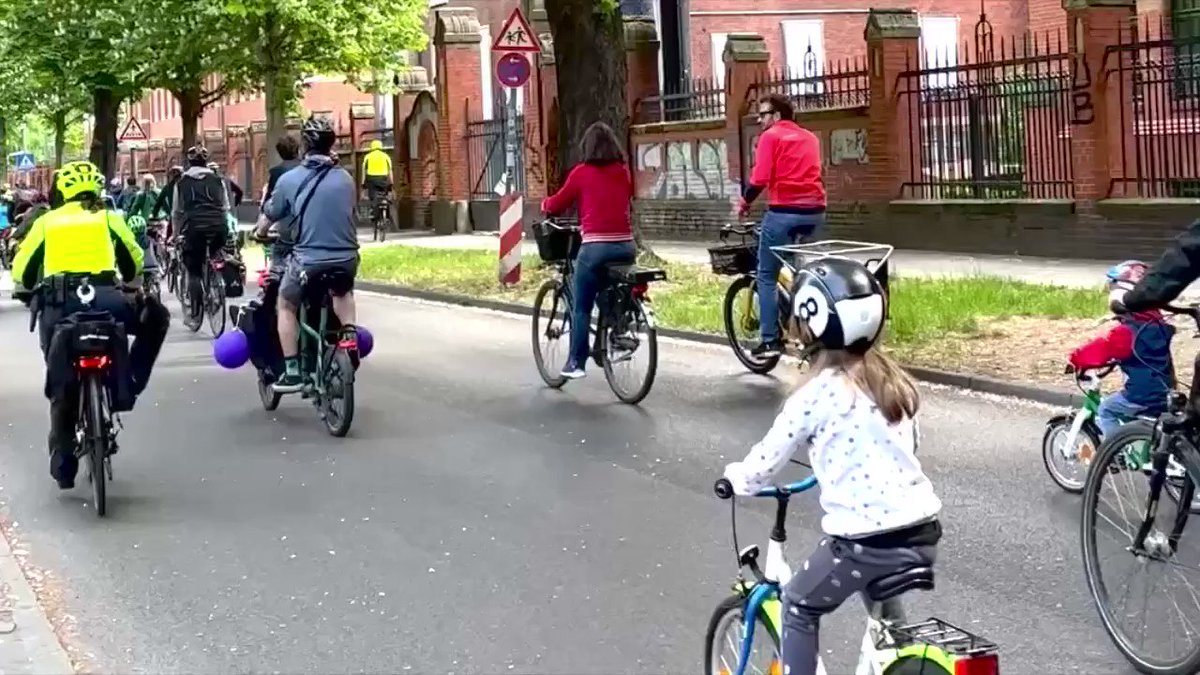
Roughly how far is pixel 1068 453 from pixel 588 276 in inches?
169

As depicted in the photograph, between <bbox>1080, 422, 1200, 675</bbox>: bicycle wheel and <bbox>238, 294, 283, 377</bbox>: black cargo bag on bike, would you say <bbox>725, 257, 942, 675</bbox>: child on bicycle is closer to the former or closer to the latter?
<bbox>1080, 422, 1200, 675</bbox>: bicycle wheel

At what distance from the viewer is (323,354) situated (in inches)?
460

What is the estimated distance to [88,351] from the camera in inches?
368

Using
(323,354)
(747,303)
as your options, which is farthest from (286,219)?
(747,303)

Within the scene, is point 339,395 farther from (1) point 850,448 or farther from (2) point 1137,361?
(1) point 850,448

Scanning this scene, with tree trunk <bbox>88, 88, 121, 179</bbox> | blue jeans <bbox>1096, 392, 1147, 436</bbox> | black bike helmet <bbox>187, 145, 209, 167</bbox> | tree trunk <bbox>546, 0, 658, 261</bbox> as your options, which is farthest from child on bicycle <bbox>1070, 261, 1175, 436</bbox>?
tree trunk <bbox>88, 88, 121, 179</bbox>

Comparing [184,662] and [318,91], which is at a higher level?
[318,91]

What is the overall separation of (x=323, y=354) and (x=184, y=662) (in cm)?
519

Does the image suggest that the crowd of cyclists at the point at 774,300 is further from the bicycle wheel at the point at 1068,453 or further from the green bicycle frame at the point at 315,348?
the bicycle wheel at the point at 1068,453

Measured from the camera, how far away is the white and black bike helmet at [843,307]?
438cm

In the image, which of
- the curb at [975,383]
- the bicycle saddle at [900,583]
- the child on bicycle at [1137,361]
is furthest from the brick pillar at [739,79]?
the bicycle saddle at [900,583]

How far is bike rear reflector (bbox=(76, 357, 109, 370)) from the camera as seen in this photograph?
9359 mm

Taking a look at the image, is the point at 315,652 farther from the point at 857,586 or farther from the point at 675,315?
the point at 675,315

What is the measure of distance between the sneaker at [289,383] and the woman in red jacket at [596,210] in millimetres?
1882
